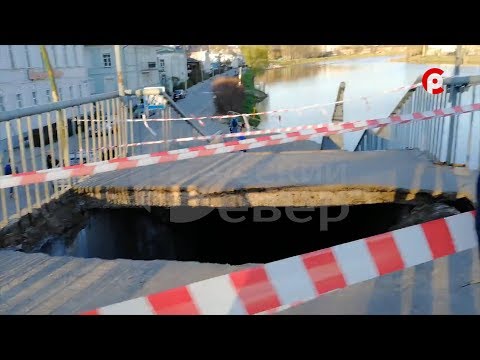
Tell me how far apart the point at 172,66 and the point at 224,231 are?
203 feet

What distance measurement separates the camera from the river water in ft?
137

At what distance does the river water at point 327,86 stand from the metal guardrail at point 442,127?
2806 cm

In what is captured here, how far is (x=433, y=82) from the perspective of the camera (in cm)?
652

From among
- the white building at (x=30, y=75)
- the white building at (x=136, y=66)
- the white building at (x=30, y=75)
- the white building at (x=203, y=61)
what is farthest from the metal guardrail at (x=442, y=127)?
the white building at (x=203, y=61)

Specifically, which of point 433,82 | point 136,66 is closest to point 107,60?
point 136,66

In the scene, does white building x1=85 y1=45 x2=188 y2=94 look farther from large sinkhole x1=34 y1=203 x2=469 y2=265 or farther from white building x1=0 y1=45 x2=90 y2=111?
large sinkhole x1=34 y1=203 x2=469 y2=265

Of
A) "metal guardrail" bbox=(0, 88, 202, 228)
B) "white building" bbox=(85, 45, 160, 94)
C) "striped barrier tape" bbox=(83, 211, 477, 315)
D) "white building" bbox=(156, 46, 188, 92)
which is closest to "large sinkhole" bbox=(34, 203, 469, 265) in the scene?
"metal guardrail" bbox=(0, 88, 202, 228)

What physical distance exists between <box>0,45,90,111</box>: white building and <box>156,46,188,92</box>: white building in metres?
26.4

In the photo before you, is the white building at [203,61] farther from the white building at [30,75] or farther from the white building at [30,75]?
the white building at [30,75]

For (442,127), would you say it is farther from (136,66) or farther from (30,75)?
(136,66)

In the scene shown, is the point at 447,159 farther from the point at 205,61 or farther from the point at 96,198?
the point at 205,61

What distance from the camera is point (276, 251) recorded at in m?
7.56
